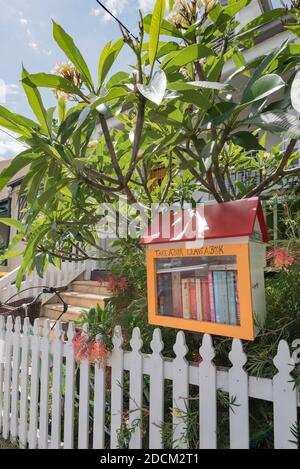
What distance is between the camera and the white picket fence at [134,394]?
1330 mm

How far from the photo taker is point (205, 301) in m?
1.27

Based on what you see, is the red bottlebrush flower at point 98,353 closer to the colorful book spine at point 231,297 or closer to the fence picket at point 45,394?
the fence picket at point 45,394

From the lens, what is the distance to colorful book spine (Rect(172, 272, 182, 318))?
1353mm

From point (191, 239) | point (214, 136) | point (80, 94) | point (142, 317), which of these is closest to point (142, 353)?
point (142, 317)

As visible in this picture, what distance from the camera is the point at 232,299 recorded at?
120cm

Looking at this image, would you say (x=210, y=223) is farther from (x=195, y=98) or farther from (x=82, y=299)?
(x=82, y=299)

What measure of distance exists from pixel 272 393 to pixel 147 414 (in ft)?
2.41

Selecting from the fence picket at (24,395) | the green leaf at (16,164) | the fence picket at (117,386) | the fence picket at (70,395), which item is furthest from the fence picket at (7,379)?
the green leaf at (16,164)

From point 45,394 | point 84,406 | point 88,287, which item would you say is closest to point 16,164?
point 84,406

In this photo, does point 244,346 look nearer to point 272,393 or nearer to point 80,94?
point 272,393

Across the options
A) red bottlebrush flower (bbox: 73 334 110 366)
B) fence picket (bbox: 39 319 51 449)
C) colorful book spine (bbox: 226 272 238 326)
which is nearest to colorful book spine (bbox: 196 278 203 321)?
colorful book spine (bbox: 226 272 238 326)

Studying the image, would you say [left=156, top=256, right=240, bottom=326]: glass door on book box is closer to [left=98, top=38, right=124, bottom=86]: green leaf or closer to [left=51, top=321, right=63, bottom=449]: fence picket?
[left=98, top=38, right=124, bottom=86]: green leaf

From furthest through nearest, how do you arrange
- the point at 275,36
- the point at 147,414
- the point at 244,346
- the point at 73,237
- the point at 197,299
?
the point at 275,36 < the point at 73,237 < the point at 147,414 < the point at 244,346 < the point at 197,299

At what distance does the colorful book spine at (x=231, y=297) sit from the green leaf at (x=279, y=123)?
1.68ft
